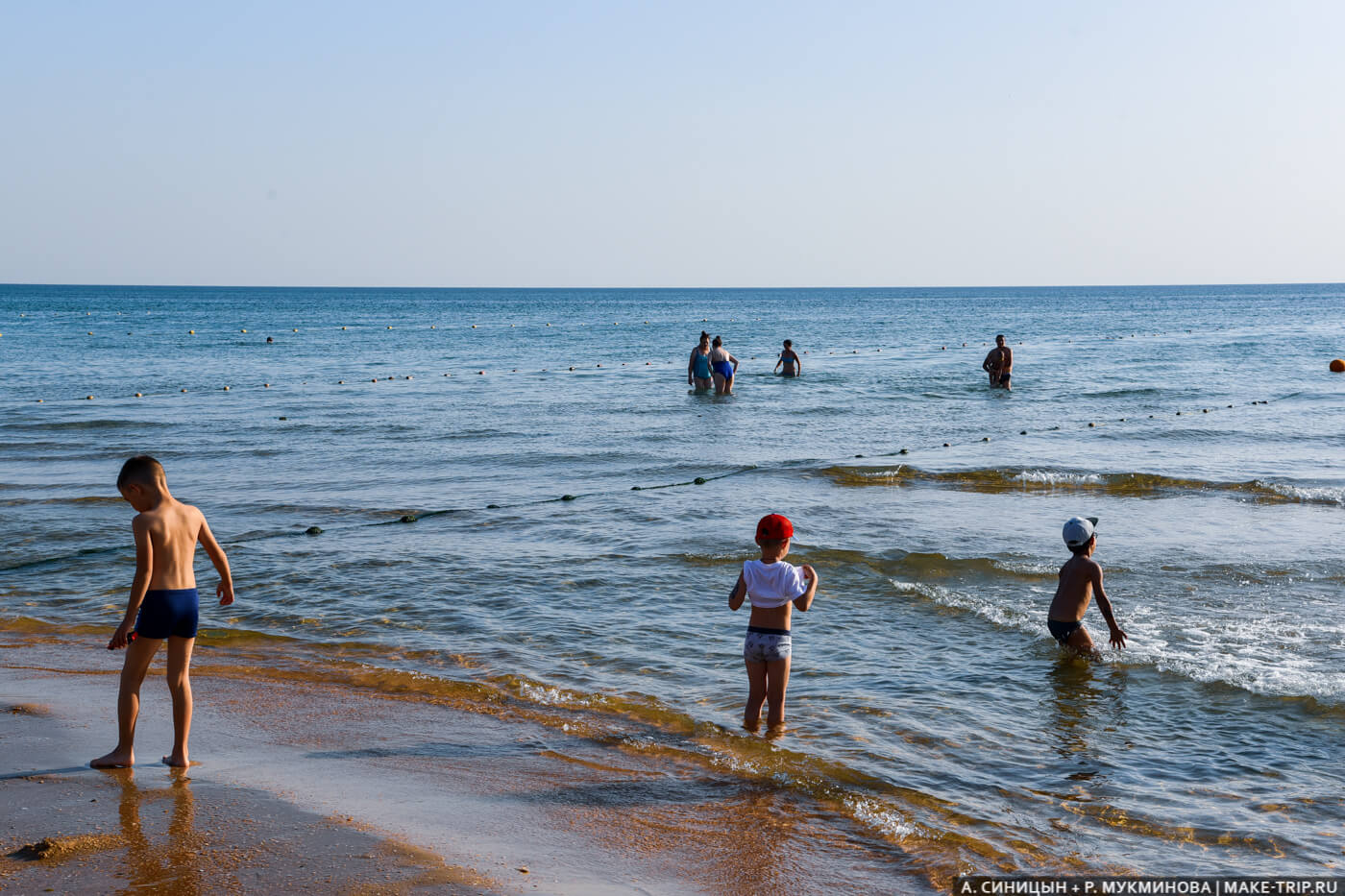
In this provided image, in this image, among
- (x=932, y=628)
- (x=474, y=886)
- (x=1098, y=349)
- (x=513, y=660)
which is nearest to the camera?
(x=474, y=886)

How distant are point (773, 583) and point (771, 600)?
0.11 meters

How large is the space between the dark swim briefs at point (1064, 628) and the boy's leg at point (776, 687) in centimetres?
259

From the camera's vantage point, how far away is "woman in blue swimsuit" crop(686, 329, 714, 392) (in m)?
27.9

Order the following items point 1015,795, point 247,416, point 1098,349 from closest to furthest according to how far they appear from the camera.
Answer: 1. point 1015,795
2. point 247,416
3. point 1098,349

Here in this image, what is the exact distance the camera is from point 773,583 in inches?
244

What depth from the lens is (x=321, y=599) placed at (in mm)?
9766

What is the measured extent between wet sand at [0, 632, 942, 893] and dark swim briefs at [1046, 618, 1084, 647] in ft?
10.7

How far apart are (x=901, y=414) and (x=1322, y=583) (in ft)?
49.4

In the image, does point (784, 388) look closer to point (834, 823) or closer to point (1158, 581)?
point (1158, 581)

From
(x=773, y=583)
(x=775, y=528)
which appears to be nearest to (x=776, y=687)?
(x=773, y=583)

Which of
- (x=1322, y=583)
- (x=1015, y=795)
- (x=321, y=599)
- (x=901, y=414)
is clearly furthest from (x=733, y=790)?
(x=901, y=414)

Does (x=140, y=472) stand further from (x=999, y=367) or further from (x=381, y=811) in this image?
(x=999, y=367)

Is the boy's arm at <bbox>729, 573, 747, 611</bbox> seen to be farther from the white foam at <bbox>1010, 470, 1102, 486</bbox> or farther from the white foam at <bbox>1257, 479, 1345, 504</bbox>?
the white foam at <bbox>1257, 479, 1345, 504</bbox>

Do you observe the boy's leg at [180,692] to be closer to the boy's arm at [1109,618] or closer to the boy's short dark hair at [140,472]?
the boy's short dark hair at [140,472]
